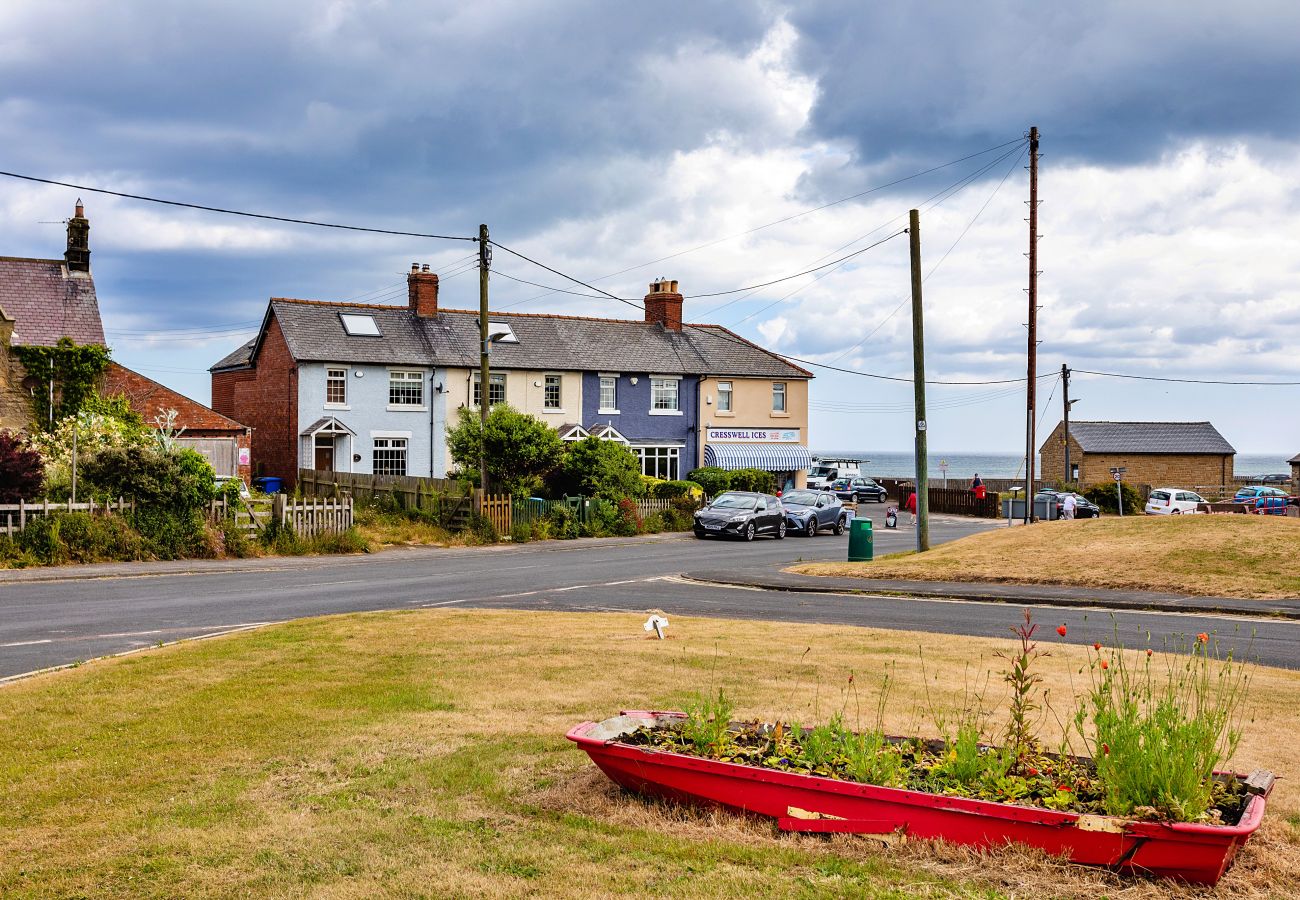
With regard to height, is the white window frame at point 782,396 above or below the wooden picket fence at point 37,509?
above

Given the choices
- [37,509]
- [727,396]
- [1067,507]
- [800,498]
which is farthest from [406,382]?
[1067,507]

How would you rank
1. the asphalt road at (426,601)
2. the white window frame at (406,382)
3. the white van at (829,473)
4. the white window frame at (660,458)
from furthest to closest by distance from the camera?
the white van at (829,473)
the white window frame at (660,458)
the white window frame at (406,382)
the asphalt road at (426,601)

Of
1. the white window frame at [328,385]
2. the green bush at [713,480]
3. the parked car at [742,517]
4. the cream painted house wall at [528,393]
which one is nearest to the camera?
the parked car at [742,517]

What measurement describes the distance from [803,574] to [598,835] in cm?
1930

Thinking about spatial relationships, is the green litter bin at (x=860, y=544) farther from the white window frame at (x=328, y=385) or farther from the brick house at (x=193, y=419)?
the white window frame at (x=328, y=385)

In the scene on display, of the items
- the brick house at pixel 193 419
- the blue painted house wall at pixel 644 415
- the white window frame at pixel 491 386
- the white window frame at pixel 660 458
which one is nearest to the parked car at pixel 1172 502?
the blue painted house wall at pixel 644 415

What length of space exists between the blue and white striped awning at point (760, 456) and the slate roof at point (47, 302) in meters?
28.1

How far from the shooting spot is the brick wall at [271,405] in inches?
1859

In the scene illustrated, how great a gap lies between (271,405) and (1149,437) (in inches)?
2582

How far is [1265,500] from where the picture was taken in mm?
57281

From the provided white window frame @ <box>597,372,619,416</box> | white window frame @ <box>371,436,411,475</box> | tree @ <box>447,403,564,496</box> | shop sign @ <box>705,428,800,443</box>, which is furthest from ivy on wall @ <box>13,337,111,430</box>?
shop sign @ <box>705,428,800,443</box>

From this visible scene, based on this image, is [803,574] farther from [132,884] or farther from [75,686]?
[132,884]

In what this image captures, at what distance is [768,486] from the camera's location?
2012 inches

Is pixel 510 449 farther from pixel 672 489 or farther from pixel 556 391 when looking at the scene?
pixel 556 391
